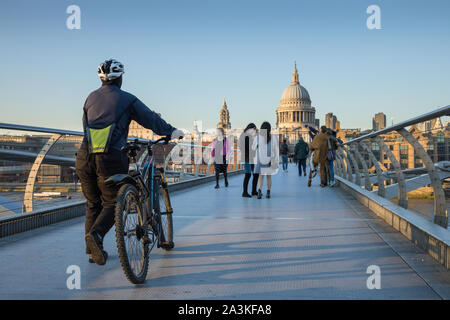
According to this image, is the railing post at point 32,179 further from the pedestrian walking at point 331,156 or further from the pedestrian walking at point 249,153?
the pedestrian walking at point 331,156

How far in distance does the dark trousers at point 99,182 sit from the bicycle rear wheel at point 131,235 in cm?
18

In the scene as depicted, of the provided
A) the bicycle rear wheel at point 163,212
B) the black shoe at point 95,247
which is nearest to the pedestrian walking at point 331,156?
the bicycle rear wheel at point 163,212

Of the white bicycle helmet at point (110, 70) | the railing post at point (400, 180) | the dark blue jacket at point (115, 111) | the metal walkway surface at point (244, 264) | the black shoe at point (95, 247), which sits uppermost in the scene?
the white bicycle helmet at point (110, 70)

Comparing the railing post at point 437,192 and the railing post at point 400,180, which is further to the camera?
the railing post at point 400,180

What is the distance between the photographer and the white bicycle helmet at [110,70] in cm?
420

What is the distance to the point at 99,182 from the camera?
4.06 metres

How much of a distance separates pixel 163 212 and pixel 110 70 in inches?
56.2

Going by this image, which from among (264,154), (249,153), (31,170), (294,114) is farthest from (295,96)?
(31,170)

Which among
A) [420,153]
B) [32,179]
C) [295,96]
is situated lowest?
[32,179]

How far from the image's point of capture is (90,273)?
13.4ft

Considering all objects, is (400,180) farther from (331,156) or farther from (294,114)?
(294,114)

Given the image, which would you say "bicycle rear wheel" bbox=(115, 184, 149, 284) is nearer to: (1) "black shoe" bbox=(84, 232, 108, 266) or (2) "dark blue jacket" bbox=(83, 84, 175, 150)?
(1) "black shoe" bbox=(84, 232, 108, 266)
